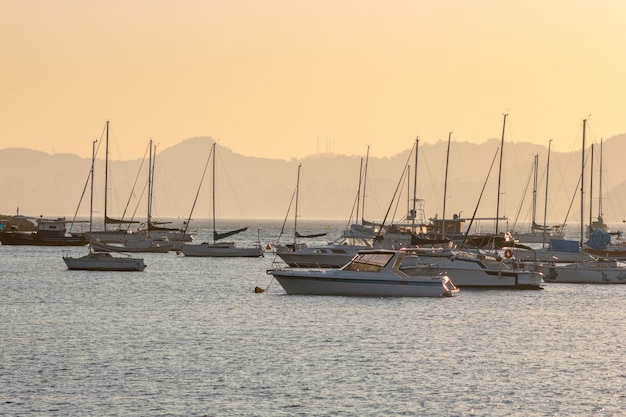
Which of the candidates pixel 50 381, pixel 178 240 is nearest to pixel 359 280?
pixel 50 381

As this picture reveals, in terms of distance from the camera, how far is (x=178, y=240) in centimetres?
18338

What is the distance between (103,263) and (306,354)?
60.0 metres

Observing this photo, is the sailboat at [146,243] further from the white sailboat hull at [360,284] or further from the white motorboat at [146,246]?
the white sailboat hull at [360,284]

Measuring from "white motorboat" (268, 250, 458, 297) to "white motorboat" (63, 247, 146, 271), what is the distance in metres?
33.3

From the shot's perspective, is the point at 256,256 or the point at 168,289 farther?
the point at 256,256

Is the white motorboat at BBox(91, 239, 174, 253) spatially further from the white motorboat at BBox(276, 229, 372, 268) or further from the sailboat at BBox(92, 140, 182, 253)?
the white motorboat at BBox(276, 229, 372, 268)

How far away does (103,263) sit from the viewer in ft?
360

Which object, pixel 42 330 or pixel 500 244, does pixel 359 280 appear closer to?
pixel 42 330

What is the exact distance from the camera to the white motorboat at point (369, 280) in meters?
78.8

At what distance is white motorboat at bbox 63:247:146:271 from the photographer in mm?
110188

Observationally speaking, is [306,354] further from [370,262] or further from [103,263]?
[103,263]

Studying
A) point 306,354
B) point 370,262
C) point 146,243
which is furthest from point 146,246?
point 306,354

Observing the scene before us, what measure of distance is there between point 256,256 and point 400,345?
95.7 metres

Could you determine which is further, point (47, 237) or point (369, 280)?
point (47, 237)
